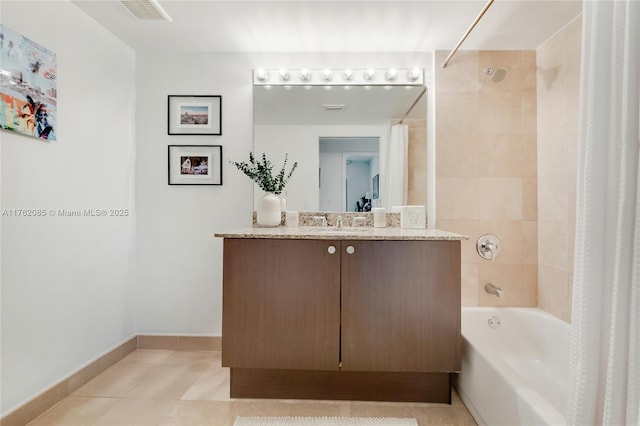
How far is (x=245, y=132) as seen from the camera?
249 cm

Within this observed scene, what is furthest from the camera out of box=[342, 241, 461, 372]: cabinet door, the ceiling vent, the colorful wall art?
the ceiling vent

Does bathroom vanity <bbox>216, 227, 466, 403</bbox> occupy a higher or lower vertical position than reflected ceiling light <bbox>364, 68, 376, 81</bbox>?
lower

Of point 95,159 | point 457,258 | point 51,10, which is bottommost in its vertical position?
point 457,258

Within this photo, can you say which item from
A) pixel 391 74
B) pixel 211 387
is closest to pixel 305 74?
pixel 391 74

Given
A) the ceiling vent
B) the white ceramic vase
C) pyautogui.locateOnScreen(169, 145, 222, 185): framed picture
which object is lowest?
the white ceramic vase

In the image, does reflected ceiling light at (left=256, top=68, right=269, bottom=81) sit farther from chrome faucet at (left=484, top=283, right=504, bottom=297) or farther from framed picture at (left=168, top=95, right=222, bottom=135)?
chrome faucet at (left=484, top=283, right=504, bottom=297)

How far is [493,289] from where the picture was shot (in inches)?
87.3

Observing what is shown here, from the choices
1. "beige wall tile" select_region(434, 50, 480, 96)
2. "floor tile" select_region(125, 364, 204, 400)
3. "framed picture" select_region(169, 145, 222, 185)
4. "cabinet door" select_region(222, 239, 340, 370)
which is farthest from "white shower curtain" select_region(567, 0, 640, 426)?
"framed picture" select_region(169, 145, 222, 185)

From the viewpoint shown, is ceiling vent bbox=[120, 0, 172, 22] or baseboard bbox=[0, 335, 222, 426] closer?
baseboard bbox=[0, 335, 222, 426]

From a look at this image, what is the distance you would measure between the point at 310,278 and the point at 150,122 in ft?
5.63

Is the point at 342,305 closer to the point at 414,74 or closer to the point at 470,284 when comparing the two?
the point at 470,284

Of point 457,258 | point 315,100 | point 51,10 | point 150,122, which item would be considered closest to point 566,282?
point 457,258

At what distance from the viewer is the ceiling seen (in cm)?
191

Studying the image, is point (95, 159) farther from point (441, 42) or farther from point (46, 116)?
point (441, 42)
